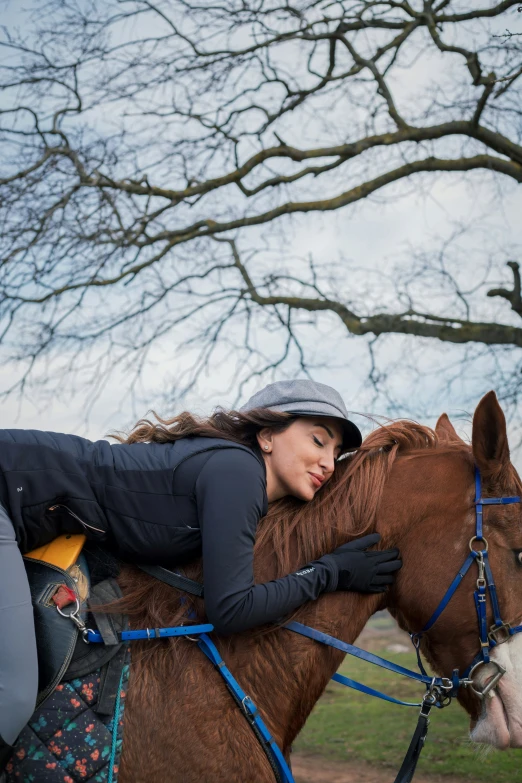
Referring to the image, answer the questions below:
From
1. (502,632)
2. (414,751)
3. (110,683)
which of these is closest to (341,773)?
(414,751)

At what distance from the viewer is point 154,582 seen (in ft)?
8.29

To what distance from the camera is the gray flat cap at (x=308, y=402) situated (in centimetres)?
271

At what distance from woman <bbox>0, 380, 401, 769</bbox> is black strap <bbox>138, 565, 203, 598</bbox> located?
3 cm

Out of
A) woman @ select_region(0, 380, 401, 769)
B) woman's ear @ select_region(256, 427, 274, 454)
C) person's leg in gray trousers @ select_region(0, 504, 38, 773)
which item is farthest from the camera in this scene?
woman's ear @ select_region(256, 427, 274, 454)

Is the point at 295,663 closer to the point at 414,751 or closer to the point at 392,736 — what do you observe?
the point at 414,751

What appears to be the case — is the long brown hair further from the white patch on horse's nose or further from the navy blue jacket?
the white patch on horse's nose

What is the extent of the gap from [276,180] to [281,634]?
19.3 feet

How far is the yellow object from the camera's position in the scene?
2.44m

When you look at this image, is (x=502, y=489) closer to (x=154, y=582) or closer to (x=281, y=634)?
(x=281, y=634)

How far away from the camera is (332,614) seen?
2.55 meters

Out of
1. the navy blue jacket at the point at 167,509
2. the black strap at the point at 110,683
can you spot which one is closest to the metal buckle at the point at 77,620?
the black strap at the point at 110,683

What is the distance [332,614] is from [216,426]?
2.68 ft

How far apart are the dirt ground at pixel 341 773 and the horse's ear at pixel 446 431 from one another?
3938 millimetres

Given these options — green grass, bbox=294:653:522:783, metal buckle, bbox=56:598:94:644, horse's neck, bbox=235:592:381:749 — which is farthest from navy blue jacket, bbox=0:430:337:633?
green grass, bbox=294:653:522:783
